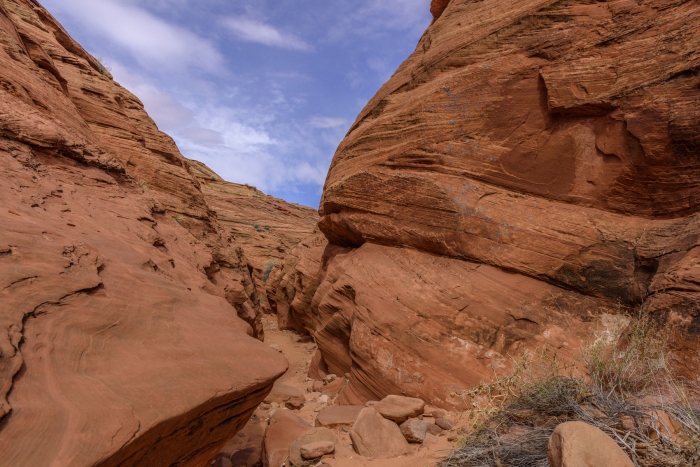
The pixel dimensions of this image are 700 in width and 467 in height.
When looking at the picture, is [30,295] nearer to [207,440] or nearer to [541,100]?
[207,440]

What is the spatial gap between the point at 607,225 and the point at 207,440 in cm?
610

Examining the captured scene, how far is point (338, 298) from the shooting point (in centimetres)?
747

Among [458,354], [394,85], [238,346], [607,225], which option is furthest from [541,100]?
[238,346]

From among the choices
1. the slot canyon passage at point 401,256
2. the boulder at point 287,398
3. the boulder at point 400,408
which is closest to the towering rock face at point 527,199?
the slot canyon passage at point 401,256

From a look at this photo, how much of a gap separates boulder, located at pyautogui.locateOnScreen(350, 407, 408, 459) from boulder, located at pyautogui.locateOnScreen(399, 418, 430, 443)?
0.09m

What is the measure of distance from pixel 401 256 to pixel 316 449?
12.4 feet

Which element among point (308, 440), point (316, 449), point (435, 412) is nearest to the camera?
point (316, 449)

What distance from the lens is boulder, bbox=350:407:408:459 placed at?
160 inches

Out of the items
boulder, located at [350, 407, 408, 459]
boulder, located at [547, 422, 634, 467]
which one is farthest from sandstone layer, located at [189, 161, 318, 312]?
boulder, located at [547, 422, 634, 467]

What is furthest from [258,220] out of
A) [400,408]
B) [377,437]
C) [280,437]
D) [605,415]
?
[605,415]

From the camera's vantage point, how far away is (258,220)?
2714cm

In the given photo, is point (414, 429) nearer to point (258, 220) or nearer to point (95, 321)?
point (95, 321)

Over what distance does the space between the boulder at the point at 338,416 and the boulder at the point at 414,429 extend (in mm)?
739

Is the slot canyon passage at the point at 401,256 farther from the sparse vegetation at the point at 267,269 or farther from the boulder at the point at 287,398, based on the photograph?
the sparse vegetation at the point at 267,269
